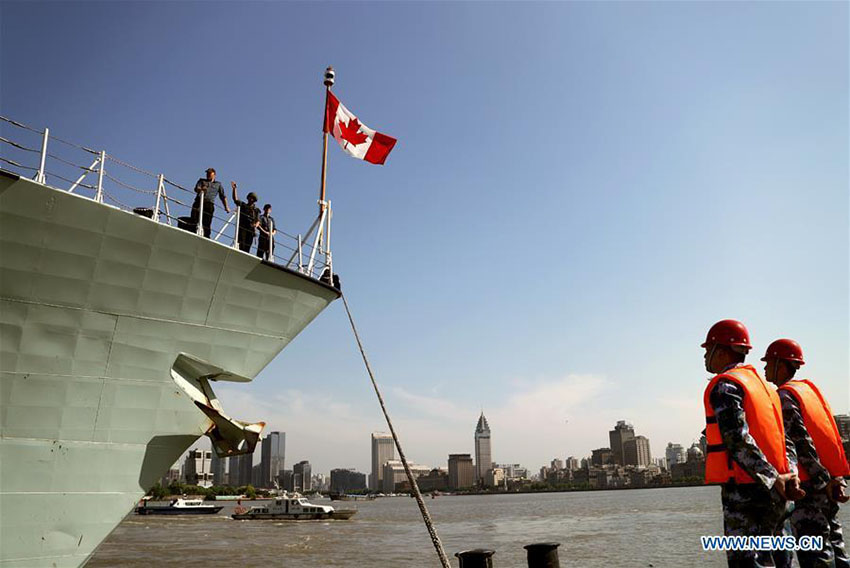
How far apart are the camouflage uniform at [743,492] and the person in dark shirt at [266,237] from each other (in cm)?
691

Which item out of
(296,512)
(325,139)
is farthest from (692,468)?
(325,139)

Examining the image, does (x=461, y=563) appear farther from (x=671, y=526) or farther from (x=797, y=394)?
(x=671, y=526)

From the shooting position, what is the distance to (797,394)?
5.35 meters

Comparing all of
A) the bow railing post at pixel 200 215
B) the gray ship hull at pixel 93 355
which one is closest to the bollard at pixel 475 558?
the gray ship hull at pixel 93 355

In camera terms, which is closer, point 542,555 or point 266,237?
point 542,555

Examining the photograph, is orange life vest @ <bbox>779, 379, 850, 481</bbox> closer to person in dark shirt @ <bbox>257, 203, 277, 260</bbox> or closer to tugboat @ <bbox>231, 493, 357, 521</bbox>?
person in dark shirt @ <bbox>257, 203, 277, 260</bbox>

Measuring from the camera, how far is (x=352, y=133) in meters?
10.8

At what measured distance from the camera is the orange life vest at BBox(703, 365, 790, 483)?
3666 mm

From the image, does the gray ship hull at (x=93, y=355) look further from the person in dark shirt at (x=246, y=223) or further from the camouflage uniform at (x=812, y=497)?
the camouflage uniform at (x=812, y=497)

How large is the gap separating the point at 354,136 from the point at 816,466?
879 cm

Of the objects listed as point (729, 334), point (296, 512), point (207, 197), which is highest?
point (207, 197)

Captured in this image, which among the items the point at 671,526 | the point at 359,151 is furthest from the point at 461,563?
the point at 671,526

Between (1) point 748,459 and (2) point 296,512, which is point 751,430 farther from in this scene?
(2) point 296,512

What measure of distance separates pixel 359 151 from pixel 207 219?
358 centimetres
